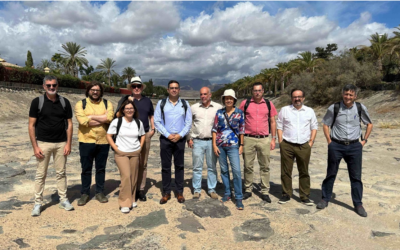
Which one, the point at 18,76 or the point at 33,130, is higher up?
the point at 18,76

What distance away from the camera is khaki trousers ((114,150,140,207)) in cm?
423

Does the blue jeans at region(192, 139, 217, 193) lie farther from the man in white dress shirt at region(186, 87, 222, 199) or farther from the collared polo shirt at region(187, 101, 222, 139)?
the collared polo shirt at region(187, 101, 222, 139)

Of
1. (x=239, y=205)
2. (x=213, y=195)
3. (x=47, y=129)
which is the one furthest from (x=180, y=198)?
(x=47, y=129)

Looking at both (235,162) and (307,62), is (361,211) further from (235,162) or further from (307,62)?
(307,62)

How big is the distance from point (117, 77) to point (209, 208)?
75375 millimetres

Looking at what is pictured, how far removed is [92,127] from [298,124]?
340 cm

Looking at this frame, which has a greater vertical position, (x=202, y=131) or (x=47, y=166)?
(x=202, y=131)

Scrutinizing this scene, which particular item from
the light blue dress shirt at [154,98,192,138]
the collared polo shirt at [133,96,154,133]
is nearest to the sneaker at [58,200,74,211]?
the collared polo shirt at [133,96,154,133]

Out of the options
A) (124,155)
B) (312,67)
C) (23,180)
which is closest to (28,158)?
(23,180)

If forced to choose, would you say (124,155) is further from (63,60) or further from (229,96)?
(63,60)

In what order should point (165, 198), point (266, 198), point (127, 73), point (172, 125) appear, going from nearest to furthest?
point (172, 125) → point (165, 198) → point (266, 198) → point (127, 73)

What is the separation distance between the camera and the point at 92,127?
14.2 feet

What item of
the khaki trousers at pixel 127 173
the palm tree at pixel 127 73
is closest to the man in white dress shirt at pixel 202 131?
the khaki trousers at pixel 127 173

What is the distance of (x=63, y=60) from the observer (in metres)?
53.0
